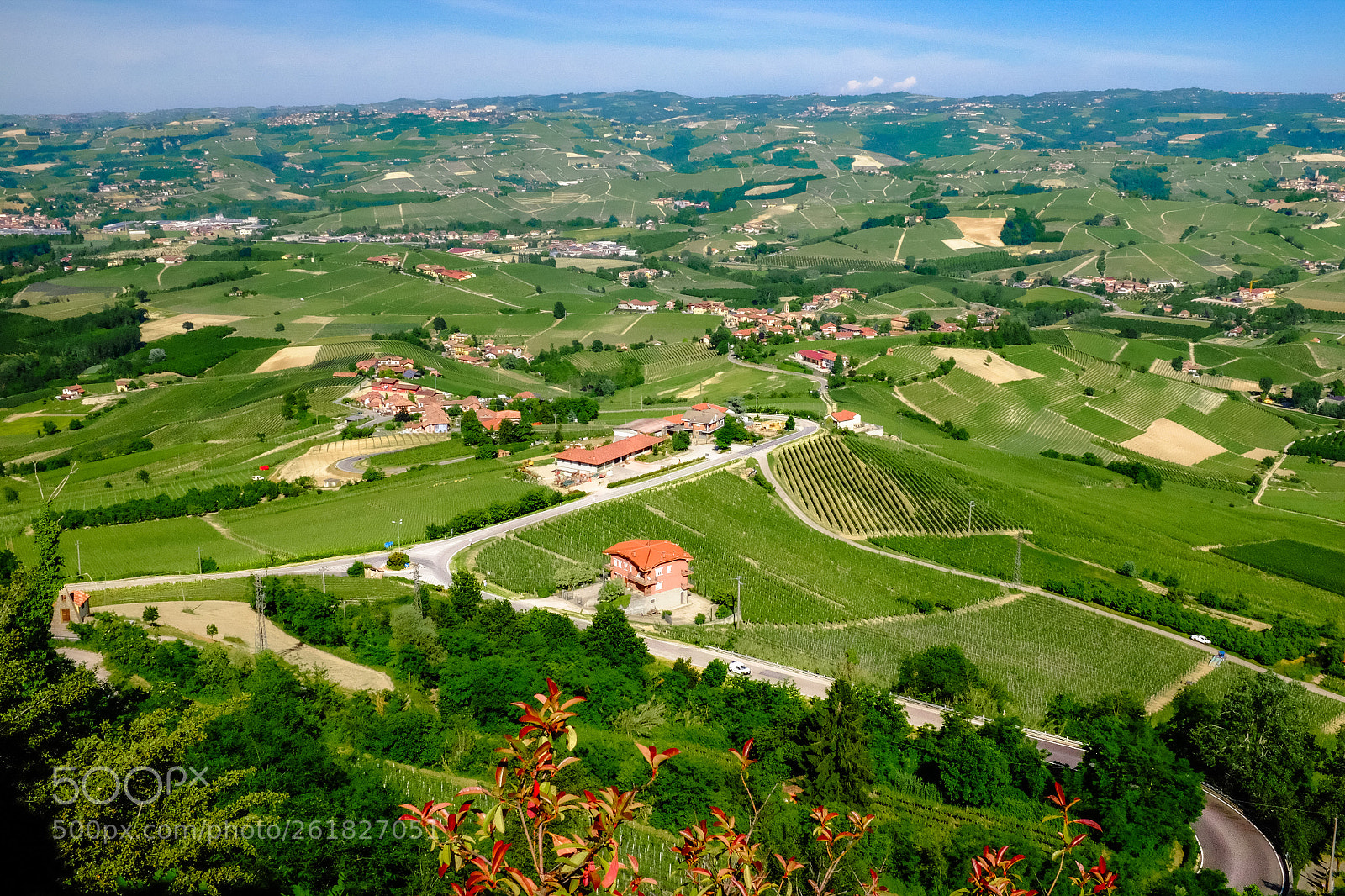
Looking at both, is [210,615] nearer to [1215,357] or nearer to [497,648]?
[497,648]

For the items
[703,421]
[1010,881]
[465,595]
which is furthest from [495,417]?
[1010,881]

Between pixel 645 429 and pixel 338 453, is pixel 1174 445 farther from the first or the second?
pixel 338 453

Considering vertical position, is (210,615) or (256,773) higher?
(256,773)

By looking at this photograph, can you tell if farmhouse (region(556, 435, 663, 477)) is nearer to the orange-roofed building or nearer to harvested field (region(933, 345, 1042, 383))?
the orange-roofed building

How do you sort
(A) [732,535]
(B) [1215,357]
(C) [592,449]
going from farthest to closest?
(B) [1215,357] < (C) [592,449] < (A) [732,535]

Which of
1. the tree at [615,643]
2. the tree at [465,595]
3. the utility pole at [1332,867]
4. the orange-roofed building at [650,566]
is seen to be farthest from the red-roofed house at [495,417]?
the utility pole at [1332,867]

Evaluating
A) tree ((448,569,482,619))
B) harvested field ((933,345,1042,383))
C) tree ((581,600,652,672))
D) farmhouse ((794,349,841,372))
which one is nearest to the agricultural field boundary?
tree ((581,600,652,672))

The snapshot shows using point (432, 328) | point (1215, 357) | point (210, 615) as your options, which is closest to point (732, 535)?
point (210, 615)

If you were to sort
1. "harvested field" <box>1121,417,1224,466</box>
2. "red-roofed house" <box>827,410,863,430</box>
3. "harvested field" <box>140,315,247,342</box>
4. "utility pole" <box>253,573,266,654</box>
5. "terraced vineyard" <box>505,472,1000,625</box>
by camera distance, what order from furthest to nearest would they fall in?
1. "harvested field" <box>140,315,247,342</box>
2. "harvested field" <box>1121,417,1224,466</box>
3. "red-roofed house" <box>827,410,863,430</box>
4. "terraced vineyard" <box>505,472,1000,625</box>
5. "utility pole" <box>253,573,266,654</box>

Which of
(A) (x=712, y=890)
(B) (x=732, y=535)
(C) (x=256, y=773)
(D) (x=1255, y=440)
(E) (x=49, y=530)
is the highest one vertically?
(A) (x=712, y=890)
